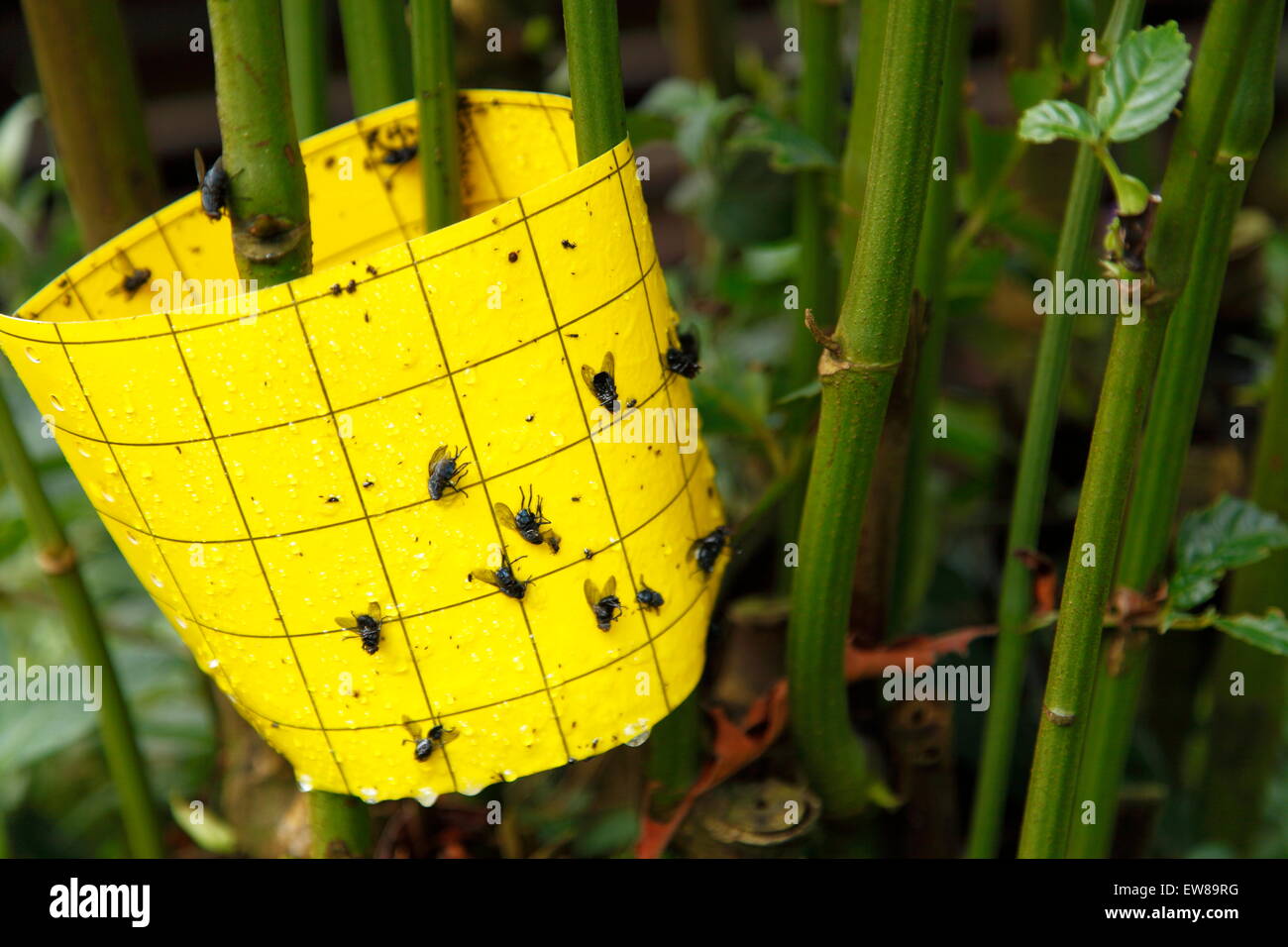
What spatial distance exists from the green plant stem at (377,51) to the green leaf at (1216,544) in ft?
1.39

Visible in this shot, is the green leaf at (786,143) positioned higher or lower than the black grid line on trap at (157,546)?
higher

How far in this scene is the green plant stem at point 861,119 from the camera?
1.67 ft

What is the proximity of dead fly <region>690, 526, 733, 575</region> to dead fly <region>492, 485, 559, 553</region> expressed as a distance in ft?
0.25

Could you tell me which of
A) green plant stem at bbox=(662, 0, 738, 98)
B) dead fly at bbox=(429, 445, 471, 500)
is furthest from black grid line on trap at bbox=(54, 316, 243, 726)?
green plant stem at bbox=(662, 0, 738, 98)

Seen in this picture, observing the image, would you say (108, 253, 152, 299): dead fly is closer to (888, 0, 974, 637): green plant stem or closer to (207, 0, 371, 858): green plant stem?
(207, 0, 371, 858): green plant stem

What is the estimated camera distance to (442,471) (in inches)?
15.1

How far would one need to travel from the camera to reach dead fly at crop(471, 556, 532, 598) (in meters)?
0.40

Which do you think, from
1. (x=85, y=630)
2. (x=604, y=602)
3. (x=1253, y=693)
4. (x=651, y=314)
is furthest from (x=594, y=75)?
(x=1253, y=693)

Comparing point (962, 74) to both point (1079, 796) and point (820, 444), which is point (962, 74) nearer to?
point (820, 444)

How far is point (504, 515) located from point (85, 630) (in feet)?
1.06

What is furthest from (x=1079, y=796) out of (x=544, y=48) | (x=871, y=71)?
(x=544, y=48)

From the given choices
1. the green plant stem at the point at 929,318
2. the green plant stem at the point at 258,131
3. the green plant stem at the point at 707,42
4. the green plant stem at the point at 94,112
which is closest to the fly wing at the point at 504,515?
the green plant stem at the point at 258,131

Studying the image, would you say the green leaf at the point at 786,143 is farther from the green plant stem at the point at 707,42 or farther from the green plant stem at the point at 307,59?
the green plant stem at the point at 707,42

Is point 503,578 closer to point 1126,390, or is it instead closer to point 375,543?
point 375,543
